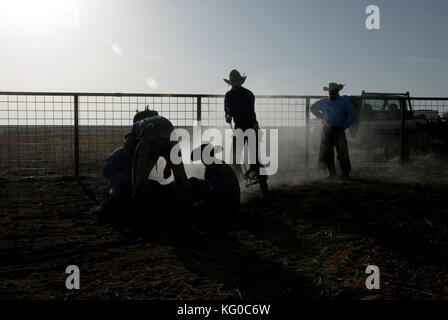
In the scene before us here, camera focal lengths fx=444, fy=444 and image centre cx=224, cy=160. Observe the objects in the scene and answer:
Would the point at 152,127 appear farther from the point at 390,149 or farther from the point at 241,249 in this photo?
the point at 390,149

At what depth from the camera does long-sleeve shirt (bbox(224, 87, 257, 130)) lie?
6766mm

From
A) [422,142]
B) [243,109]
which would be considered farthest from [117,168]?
[422,142]

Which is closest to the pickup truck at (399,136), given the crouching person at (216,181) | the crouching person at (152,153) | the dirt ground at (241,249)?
the dirt ground at (241,249)

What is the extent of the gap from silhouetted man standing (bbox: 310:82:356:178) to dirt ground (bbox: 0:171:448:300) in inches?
85.7

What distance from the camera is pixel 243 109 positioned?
6.76 metres

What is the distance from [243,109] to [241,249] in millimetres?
3146

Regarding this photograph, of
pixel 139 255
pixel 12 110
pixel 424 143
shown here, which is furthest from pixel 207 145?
pixel 424 143

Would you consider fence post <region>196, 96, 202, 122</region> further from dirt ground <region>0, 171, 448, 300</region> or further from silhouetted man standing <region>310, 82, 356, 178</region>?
dirt ground <region>0, 171, 448, 300</region>

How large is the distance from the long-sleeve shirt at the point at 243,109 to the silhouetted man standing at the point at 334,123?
246cm

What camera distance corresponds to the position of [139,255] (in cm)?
389

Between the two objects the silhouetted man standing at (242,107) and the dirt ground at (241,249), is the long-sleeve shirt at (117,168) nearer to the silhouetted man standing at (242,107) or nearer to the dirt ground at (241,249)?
the dirt ground at (241,249)

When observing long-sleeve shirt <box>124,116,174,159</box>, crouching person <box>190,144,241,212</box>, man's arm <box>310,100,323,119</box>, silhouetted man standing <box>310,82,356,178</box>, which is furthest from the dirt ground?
man's arm <box>310,100,323,119</box>

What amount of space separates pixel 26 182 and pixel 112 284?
19.9ft
